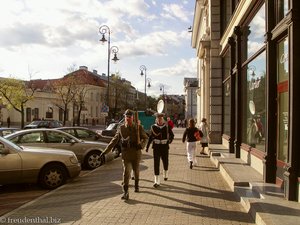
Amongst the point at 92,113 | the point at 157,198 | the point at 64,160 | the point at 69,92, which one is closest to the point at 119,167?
→ the point at 64,160

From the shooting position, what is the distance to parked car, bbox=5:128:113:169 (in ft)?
45.8

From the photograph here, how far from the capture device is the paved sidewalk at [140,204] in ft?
24.3

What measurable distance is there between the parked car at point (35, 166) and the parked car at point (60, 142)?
8.88 ft

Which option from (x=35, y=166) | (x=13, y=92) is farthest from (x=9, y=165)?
(x=13, y=92)

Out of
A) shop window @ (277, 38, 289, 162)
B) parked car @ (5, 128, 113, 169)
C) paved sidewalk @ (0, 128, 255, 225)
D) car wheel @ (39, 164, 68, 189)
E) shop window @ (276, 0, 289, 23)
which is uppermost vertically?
shop window @ (276, 0, 289, 23)

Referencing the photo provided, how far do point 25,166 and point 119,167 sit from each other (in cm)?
507

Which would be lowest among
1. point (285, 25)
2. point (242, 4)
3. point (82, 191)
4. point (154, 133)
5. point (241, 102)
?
point (82, 191)

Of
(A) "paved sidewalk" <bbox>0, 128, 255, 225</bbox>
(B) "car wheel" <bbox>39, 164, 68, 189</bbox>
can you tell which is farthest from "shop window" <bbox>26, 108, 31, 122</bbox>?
A: (B) "car wheel" <bbox>39, 164, 68, 189</bbox>

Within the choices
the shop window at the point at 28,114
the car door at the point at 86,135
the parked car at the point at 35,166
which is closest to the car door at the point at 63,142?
the parked car at the point at 35,166

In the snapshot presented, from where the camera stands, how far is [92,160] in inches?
612

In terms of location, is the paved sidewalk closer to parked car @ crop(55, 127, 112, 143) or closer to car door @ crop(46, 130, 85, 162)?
car door @ crop(46, 130, 85, 162)

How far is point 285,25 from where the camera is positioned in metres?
8.47

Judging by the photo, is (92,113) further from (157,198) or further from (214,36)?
(157,198)

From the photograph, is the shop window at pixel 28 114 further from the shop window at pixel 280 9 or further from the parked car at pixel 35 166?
the shop window at pixel 280 9
